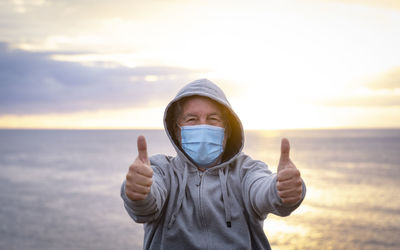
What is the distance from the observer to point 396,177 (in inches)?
1887

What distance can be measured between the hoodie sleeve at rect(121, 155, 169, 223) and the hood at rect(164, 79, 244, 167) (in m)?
0.27

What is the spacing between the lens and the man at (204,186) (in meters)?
2.54

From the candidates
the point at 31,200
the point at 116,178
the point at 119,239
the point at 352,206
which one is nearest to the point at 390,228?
the point at 352,206

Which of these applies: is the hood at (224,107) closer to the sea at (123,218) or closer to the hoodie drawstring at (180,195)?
the hoodie drawstring at (180,195)

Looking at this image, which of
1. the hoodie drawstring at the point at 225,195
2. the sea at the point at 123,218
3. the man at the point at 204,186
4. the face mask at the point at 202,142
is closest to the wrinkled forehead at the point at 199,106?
the man at the point at 204,186

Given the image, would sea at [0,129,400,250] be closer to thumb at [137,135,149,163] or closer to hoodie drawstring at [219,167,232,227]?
hoodie drawstring at [219,167,232,227]

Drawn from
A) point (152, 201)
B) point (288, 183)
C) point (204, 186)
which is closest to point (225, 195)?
point (204, 186)

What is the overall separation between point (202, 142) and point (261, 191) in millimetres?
751

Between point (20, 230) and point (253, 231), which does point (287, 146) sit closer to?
point (253, 231)

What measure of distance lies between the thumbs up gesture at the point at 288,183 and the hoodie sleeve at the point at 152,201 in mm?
866

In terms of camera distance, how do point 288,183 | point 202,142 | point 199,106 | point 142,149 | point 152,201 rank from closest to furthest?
point 288,183 → point 142,149 → point 152,201 → point 202,142 → point 199,106

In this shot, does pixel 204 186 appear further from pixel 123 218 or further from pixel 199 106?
pixel 123 218

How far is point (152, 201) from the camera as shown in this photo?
268cm

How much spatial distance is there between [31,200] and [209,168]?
32573mm
